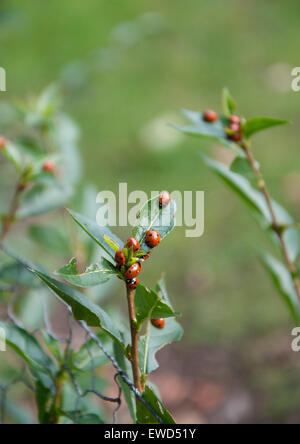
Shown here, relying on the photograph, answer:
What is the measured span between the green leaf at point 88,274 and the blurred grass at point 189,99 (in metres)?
1.38

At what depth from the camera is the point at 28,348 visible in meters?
0.87

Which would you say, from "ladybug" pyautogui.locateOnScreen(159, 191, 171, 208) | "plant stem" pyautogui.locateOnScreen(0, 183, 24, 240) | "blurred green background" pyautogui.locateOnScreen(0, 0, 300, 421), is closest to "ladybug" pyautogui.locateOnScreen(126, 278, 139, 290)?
"ladybug" pyautogui.locateOnScreen(159, 191, 171, 208)

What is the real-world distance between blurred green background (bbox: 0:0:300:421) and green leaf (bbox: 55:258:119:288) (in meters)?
1.07

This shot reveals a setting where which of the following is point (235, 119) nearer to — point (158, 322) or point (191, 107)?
point (158, 322)

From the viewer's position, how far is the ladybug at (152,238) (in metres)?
0.74

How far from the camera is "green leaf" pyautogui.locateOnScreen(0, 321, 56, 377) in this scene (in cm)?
82

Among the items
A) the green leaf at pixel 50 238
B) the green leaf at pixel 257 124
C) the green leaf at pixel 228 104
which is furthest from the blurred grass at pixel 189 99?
the green leaf at pixel 257 124

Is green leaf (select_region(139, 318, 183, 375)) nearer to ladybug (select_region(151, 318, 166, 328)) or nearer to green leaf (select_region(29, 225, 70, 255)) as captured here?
ladybug (select_region(151, 318, 166, 328))

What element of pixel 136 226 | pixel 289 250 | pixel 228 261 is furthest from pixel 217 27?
pixel 136 226

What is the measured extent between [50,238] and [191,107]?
1995mm
